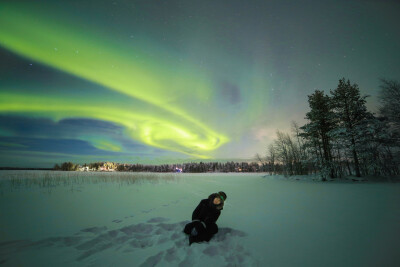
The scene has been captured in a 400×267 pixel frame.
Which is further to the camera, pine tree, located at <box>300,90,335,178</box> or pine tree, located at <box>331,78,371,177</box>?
pine tree, located at <box>300,90,335,178</box>

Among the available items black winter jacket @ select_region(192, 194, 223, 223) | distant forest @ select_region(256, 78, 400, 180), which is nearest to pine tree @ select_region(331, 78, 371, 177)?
distant forest @ select_region(256, 78, 400, 180)

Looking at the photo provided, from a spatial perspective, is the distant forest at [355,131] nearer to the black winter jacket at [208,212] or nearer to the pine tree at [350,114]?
the pine tree at [350,114]

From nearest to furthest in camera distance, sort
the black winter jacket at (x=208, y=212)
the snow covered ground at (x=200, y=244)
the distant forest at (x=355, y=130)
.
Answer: the snow covered ground at (x=200, y=244) → the black winter jacket at (x=208, y=212) → the distant forest at (x=355, y=130)

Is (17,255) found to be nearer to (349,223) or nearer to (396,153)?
(349,223)

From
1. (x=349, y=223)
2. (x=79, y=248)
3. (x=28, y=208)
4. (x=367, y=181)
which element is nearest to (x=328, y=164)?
(x=367, y=181)

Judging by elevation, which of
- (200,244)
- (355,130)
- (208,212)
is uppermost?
(355,130)

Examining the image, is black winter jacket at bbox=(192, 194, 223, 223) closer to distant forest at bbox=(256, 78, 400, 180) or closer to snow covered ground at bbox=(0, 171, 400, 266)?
snow covered ground at bbox=(0, 171, 400, 266)

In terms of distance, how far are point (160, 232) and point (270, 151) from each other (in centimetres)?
4595

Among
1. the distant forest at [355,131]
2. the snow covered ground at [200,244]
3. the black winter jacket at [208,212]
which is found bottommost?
the snow covered ground at [200,244]

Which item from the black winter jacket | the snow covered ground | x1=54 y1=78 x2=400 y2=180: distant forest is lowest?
the snow covered ground

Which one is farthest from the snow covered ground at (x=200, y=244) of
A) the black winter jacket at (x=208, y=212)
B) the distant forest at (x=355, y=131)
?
the distant forest at (x=355, y=131)

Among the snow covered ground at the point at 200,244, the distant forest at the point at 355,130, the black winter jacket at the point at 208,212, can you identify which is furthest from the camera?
the distant forest at the point at 355,130

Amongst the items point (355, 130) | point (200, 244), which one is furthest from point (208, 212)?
point (355, 130)

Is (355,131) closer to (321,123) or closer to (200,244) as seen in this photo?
(321,123)
